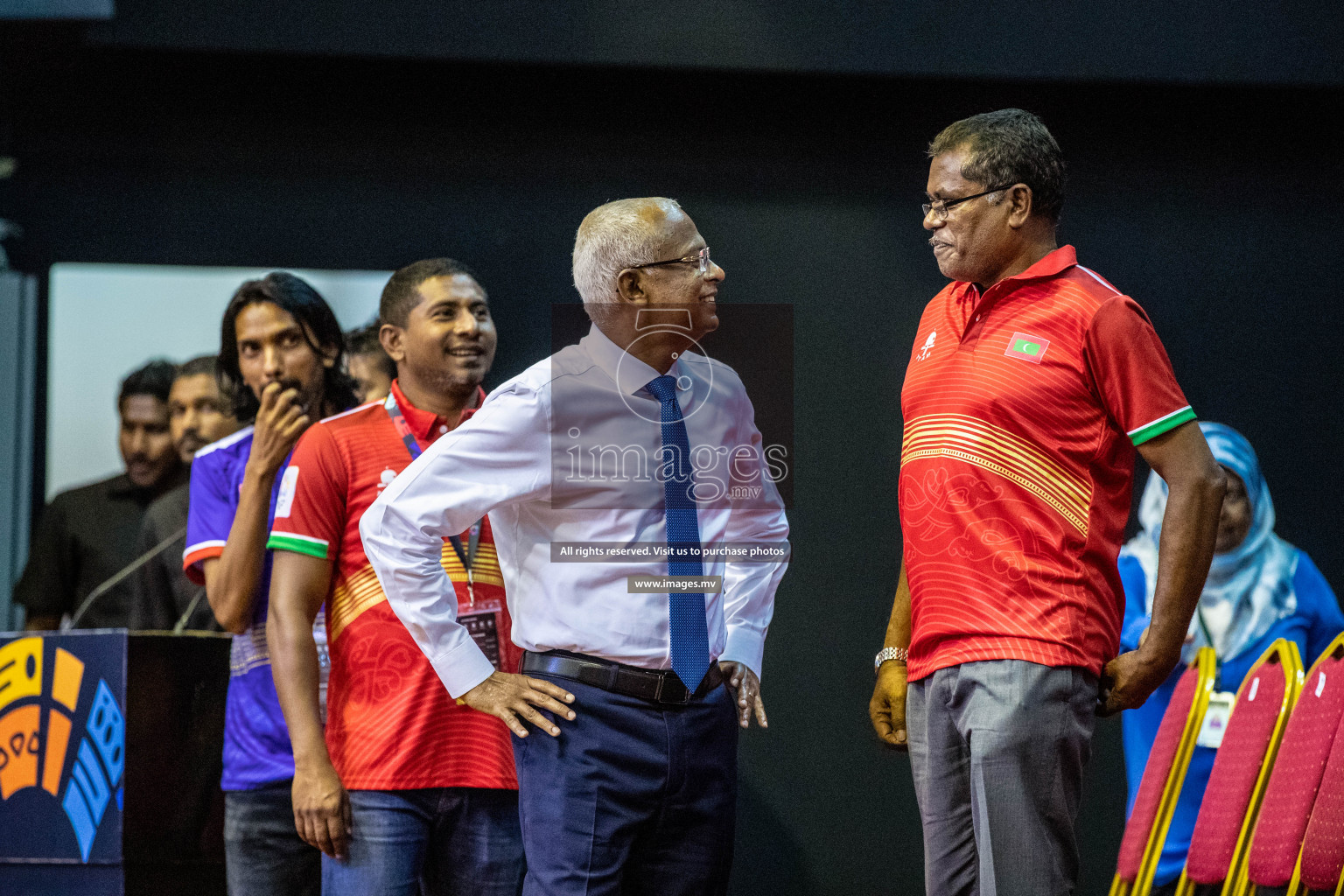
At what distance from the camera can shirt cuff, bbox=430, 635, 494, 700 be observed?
207 centimetres

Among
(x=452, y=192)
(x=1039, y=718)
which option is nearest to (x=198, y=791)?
(x=1039, y=718)

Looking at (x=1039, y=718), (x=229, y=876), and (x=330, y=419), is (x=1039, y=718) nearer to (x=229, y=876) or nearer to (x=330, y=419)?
(x=330, y=419)

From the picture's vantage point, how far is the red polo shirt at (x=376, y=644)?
7.68 ft

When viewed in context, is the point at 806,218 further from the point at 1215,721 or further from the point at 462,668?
the point at 462,668

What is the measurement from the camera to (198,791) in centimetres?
313

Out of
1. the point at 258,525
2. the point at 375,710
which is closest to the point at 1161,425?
the point at 375,710

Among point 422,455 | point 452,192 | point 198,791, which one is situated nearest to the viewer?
point 422,455

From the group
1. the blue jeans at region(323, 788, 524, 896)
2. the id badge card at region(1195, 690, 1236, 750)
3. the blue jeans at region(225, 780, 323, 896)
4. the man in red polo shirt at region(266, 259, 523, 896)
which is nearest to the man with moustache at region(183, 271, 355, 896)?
the blue jeans at region(225, 780, 323, 896)

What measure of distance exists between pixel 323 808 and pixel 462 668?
1.57 ft

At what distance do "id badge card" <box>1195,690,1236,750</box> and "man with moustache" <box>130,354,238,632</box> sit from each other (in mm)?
2872

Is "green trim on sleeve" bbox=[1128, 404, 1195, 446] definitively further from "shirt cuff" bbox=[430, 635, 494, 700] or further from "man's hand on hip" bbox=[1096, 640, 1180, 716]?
"shirt cuff" bbox=[430, 635, 494, 700]

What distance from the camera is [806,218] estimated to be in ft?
16.1

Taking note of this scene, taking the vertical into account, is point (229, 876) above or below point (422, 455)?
below

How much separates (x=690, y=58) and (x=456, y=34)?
87 centimetres
